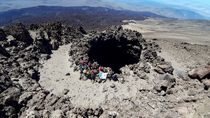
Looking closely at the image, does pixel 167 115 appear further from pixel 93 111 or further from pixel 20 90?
pixel 20 90

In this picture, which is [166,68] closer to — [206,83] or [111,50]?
[206,83]

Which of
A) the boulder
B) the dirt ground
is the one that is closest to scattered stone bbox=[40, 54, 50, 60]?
the dirt ground

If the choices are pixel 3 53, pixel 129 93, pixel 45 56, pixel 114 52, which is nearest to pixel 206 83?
pixel 129 93

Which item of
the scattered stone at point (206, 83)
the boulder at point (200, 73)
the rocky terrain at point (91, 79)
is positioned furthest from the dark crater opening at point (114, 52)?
the scattered stone at point (206, 83)

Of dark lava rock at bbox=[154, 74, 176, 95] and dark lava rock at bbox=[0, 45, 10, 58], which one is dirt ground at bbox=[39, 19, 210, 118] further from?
dark lava rock at bbox=[0, 45, 10, 58]

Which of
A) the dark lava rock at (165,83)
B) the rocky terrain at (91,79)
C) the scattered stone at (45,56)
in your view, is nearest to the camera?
the rocky terrain at (91,79)

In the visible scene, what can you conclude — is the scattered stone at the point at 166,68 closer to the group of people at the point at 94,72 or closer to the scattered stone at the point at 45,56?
the group of people at the point at 94,72

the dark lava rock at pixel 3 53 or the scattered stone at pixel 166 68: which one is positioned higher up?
the dark lava rock at pixel 3 53
